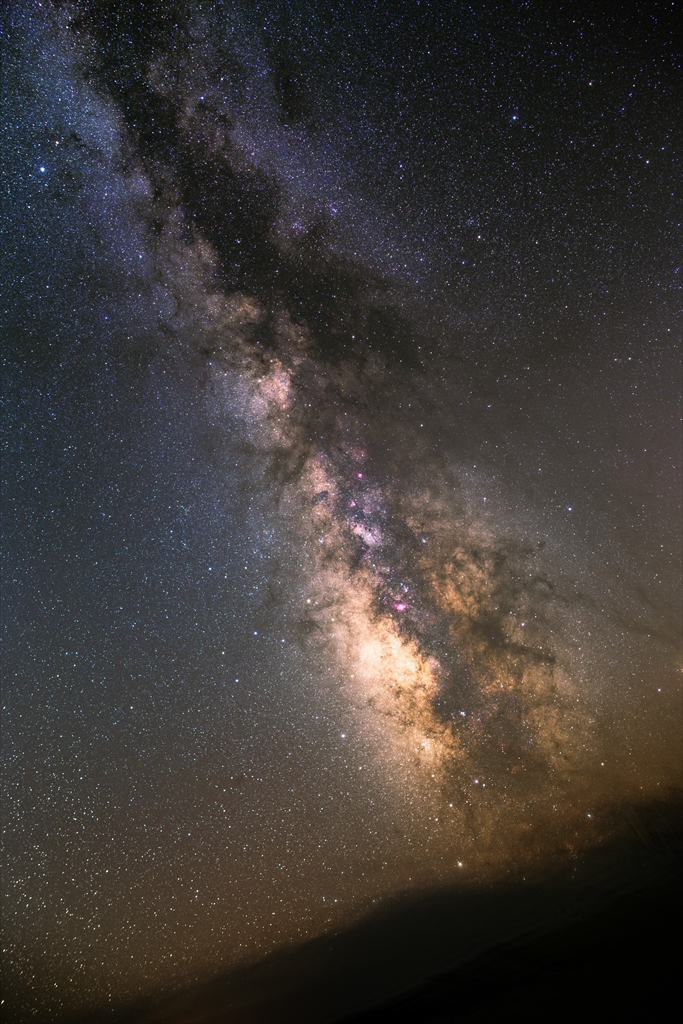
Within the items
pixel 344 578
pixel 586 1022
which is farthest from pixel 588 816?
pixel 344 578

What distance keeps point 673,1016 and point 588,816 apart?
55.6 inches

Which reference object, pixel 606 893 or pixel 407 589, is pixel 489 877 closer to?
pixel 606 893

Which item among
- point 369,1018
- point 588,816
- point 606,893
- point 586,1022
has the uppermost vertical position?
point 588,816

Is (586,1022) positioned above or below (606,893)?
below

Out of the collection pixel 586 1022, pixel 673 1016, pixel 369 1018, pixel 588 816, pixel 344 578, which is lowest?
pixel 673 1016

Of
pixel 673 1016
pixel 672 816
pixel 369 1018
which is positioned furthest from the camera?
pixel 672 816

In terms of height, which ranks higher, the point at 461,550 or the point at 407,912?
the point at 461,550

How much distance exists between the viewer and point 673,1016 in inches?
141

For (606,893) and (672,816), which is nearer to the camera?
(606,893)

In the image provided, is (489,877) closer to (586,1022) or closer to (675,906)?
(586,1022)

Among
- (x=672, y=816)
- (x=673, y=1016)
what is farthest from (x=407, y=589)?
(x=672, y=816)

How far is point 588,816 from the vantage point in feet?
15.3

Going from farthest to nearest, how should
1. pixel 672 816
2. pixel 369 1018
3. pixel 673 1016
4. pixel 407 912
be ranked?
pixel 672 816, pixel 407 912, pixel 369 1018, pixel 673 1016

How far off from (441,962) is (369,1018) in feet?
2.70
